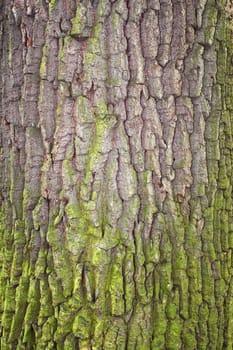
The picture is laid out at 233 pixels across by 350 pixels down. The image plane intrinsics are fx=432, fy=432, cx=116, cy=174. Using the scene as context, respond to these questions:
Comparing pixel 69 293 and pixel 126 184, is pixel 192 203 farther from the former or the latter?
pixel 69 293

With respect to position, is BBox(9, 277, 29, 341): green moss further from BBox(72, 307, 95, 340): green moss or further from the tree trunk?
BBox(72, 307, 95, 340): green moss

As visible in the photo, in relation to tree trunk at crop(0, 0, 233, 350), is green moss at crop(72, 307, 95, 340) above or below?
below

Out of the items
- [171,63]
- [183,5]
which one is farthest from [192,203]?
[183,5]

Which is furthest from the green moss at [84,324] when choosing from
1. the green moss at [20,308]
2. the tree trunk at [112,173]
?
the green moss at [20,308]

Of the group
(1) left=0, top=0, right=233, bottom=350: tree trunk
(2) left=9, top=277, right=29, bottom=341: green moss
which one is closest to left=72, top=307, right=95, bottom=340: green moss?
(1) left=0, top=0, right=233, bottom=350: tree trunk

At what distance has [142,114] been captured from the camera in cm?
189

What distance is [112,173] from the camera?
186cm

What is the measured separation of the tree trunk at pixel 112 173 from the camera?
1.85 metres

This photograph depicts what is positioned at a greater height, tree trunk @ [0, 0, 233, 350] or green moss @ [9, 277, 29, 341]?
tree trunk @ [0, 0, 233, 350]

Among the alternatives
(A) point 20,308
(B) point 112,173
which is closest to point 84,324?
(A) point 20,308

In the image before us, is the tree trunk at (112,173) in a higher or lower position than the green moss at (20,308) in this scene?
higher

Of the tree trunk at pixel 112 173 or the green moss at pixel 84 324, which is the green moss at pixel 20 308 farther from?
the green moss at pixel 84 324

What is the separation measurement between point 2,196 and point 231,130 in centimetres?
114

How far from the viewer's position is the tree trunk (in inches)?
72.8
